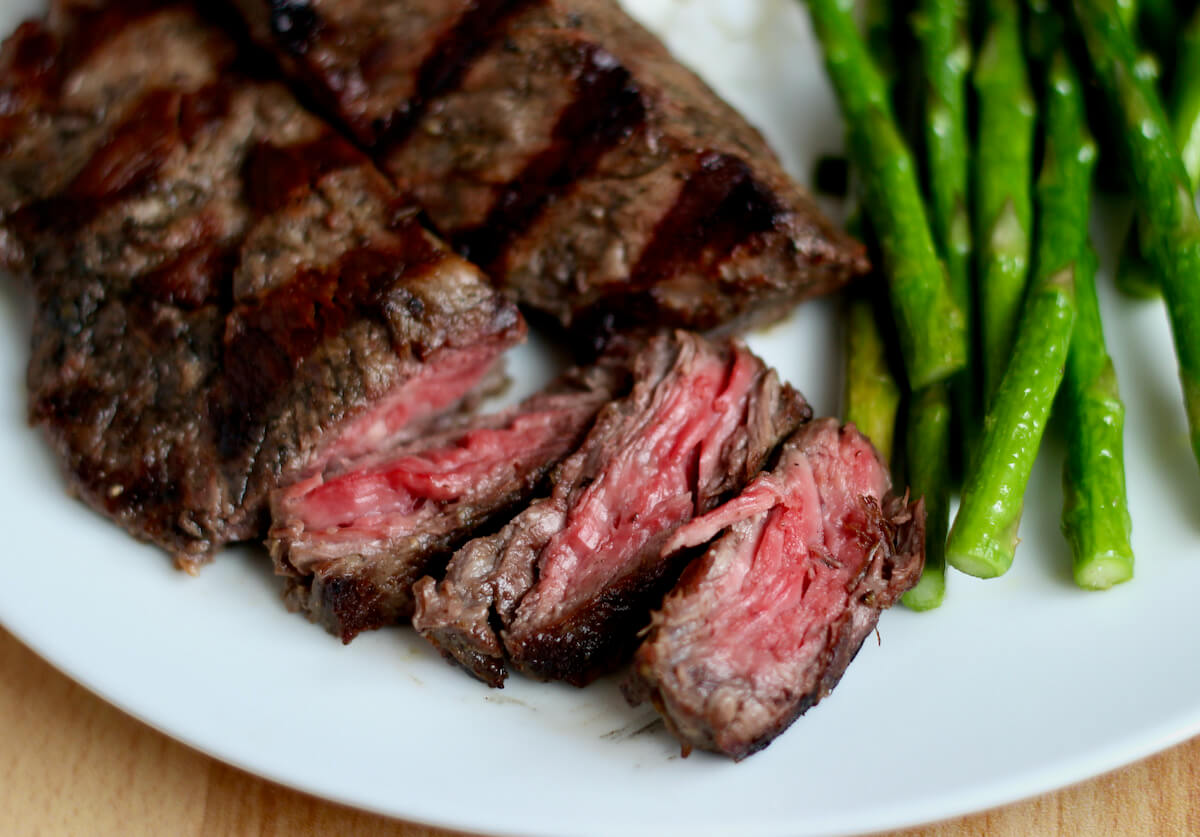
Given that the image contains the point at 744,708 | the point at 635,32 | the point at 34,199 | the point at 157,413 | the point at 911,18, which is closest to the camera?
the point at 744,708

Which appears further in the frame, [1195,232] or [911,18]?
[911,18]

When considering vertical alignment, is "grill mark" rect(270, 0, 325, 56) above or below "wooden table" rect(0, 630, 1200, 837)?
above

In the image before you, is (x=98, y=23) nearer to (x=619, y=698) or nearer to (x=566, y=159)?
(x=566, y=159)

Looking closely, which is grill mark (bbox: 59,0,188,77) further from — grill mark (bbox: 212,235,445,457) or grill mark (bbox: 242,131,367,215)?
grill mark (bbox: 212,235,445,457)

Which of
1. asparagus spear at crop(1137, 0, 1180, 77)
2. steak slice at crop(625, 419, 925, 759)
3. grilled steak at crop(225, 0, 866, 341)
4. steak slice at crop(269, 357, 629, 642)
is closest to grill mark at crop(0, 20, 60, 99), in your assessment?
grilled steak at crop(225, 0, 866, 341)

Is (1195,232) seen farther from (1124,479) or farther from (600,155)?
(600,155)

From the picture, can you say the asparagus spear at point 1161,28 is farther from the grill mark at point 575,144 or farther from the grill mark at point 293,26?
the grill mark at point 293,26

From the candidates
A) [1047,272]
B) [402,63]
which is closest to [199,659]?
[402,63]
